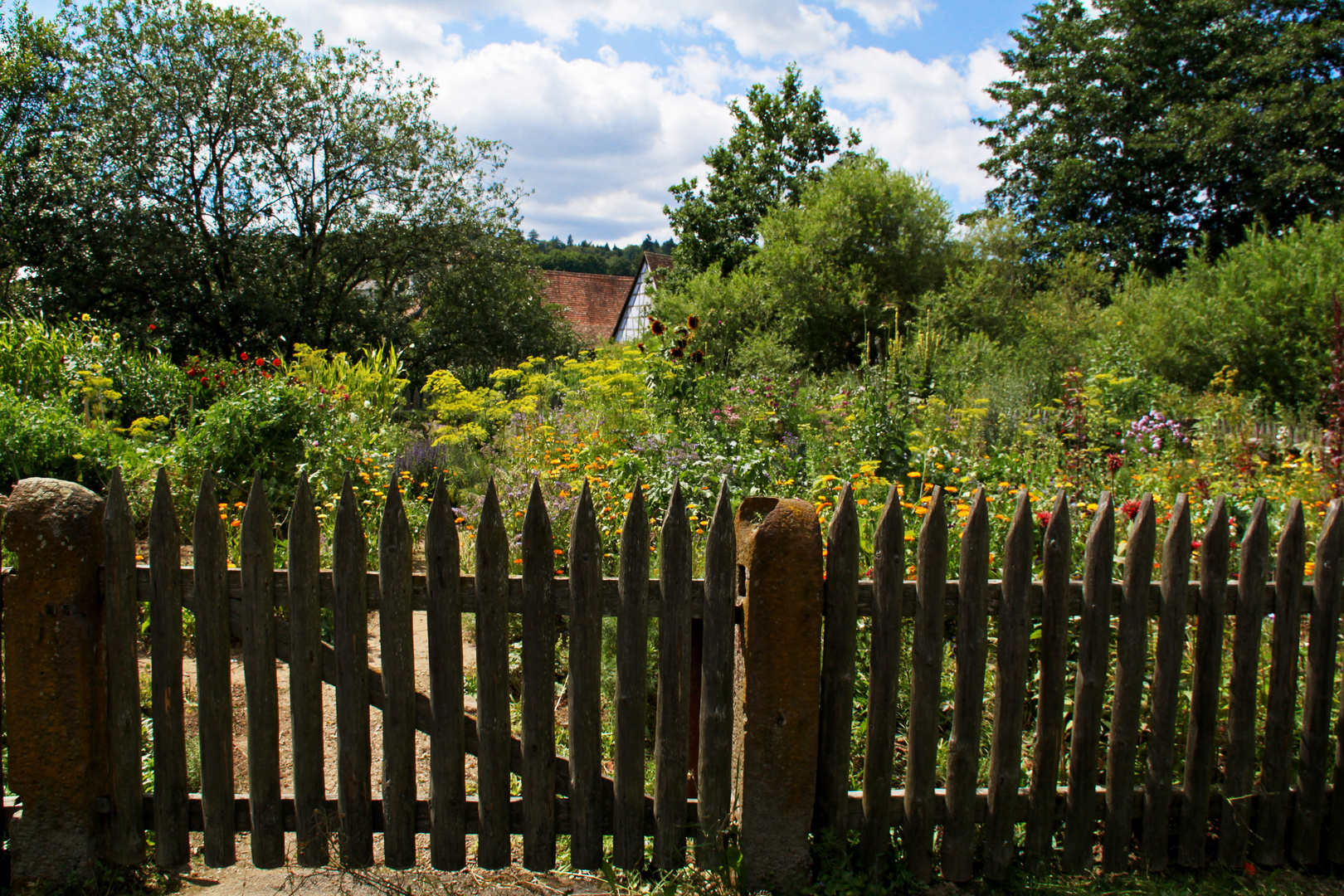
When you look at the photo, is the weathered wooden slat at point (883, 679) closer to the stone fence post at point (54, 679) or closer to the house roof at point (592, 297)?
the stone fence post at point (54, 679)

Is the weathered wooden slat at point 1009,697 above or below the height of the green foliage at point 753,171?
below

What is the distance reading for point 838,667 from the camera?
6.91ft

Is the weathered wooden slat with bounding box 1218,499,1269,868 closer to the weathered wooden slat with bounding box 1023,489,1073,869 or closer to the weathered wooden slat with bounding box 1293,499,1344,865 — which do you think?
the weathered wooden slat with bounding box 1293,499,1344,865

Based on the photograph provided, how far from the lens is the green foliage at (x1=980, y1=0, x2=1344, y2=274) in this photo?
19.9m

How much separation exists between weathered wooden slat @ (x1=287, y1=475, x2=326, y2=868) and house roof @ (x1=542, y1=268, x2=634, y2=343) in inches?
1166

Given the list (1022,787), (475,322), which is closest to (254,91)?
(475,322)

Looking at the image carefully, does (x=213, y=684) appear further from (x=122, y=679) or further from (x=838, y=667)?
(x=838, y=667)

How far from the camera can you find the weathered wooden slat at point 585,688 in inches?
80.7

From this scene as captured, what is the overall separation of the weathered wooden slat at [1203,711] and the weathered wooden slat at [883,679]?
0.87 metres

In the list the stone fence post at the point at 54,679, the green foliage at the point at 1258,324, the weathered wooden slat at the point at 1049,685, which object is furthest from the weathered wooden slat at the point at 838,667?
the green foliage at the point at 1258,324

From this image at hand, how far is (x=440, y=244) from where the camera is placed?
53.6 feet

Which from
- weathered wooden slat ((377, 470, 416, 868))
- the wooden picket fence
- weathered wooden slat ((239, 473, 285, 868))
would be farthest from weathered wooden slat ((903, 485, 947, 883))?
weathered wooden slat ((239, 473, 285, 868))

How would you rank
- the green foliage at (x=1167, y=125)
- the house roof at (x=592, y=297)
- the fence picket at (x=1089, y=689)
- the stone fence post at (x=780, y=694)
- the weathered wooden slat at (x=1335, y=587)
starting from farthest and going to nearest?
the house roof at (x=592, y=297) < the green foliage at (x=1167, y=125) < the weathered wooden slat at (x=1335, y=587) < the fence picket at (x=1089, y=689) < the stone fence post at (x=780, y=694)

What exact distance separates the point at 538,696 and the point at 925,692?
1.01 m
